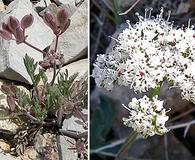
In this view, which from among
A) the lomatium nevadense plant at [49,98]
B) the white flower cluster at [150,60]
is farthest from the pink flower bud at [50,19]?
the white flower cluster at [150,60]

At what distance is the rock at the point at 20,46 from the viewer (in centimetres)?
262

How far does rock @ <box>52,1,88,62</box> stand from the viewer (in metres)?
2.80

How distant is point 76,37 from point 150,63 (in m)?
0.91

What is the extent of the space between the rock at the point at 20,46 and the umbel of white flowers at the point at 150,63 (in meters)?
0.66

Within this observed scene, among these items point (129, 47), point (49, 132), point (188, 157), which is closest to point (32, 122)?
point (49, 132)

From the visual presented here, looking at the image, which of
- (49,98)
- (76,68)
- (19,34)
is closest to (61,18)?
(19,34)

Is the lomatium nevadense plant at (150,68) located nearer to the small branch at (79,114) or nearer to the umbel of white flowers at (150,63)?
the umbel of white flowers at (150,63)

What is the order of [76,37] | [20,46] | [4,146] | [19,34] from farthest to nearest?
[76,37] < [20,46] < [4,146] < [19,34]

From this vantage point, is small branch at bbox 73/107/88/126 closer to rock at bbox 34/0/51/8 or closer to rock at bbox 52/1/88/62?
rock at bbox 52/1/88/62

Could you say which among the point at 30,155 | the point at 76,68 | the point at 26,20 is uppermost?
the point at 26,20

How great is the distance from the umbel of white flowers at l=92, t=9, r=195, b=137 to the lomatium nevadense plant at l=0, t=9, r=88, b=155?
1.02 feet

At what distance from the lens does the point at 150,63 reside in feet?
6.47

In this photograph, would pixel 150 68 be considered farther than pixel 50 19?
No

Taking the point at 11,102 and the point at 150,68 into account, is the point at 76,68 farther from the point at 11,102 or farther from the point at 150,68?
the point at 150,68
